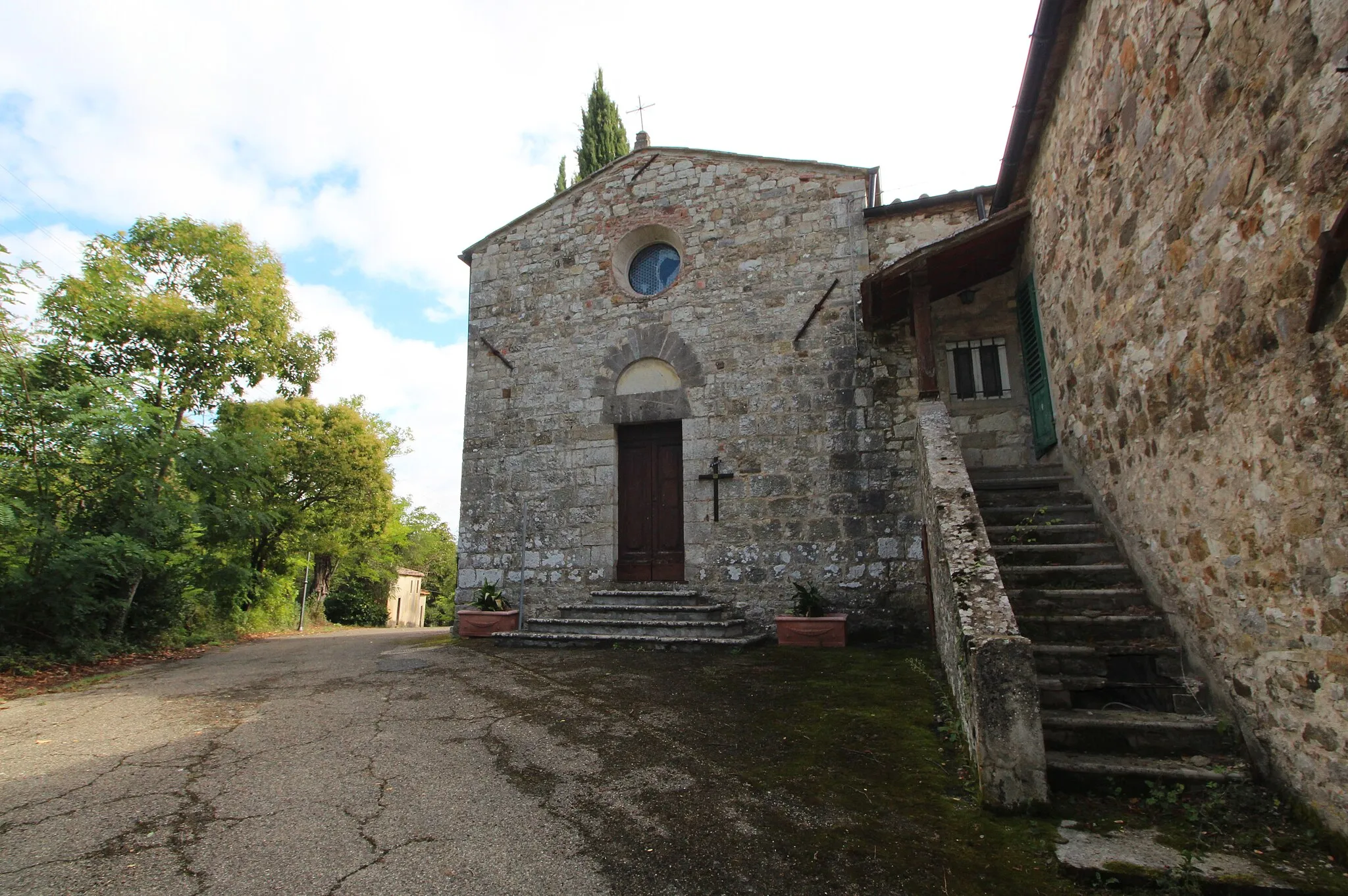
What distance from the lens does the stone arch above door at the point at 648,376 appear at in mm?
8508

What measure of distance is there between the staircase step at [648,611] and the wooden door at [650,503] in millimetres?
643

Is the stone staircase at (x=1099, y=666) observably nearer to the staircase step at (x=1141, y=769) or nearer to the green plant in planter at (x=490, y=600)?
the staircase step at (x=1141, y=769)

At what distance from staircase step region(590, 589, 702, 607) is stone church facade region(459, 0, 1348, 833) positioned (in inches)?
8.5

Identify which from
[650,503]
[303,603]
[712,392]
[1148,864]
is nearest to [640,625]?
[650,503]

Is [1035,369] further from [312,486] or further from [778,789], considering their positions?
[312,486]

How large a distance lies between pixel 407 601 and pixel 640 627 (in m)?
22.7

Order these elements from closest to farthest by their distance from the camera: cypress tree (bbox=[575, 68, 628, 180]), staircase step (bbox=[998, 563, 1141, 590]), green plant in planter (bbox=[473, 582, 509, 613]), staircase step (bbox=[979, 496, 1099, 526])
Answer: staircase step (bbox=[998, 563, 1141, 590])
staircase step (bbox=[979, 496, 1099, 526])
green plant in planter (bbox=[473, 582, 509, 613])
cypress tree (bbox=[575, 68, 628, 180])

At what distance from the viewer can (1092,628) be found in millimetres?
3793

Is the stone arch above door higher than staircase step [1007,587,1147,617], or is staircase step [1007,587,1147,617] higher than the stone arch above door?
the stone arch above door

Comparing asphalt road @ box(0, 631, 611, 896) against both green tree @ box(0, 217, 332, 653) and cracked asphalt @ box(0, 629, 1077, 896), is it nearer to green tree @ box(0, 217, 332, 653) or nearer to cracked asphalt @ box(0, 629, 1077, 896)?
cracked asphalt @ box(0, 629, 1077, 896)

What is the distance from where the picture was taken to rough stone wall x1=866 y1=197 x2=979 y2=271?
313 inches

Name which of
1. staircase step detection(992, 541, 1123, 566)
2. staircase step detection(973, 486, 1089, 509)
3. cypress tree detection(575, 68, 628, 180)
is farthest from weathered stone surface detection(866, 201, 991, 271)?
cypress tree detection(575, 68, 628, 180)

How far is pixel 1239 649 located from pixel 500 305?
29.5ft

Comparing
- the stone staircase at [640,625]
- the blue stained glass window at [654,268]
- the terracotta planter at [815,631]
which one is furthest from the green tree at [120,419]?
the terracotta planter at [815,631]
